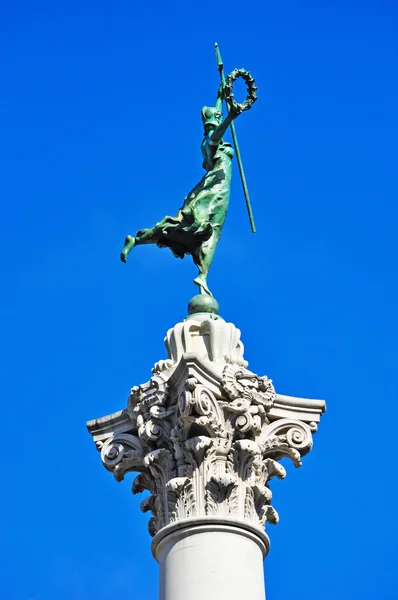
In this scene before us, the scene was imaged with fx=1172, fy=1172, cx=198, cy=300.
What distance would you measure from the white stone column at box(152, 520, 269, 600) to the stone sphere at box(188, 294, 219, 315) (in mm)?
4890

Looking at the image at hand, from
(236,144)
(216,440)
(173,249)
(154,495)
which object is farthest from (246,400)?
(236,144)

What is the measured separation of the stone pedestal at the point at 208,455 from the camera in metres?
18.8

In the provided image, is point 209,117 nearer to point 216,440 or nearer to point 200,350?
point 200,350

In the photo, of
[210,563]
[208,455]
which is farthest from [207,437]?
[210,563]

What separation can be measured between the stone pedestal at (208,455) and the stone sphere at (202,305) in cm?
109

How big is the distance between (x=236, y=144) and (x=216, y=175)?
1.36 m

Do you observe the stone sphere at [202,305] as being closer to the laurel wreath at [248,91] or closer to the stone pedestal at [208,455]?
the stone pedestal at [208,455]

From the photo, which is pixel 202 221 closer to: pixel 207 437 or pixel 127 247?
pixel 127 247

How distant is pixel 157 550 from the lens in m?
19.6

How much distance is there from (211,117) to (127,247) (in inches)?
156

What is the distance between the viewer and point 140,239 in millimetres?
23688

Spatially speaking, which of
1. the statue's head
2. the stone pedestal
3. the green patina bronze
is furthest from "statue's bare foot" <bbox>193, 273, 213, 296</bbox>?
the statue's head

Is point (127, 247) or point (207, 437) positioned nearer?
point (207, 437)

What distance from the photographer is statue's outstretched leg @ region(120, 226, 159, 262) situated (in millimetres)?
23531
